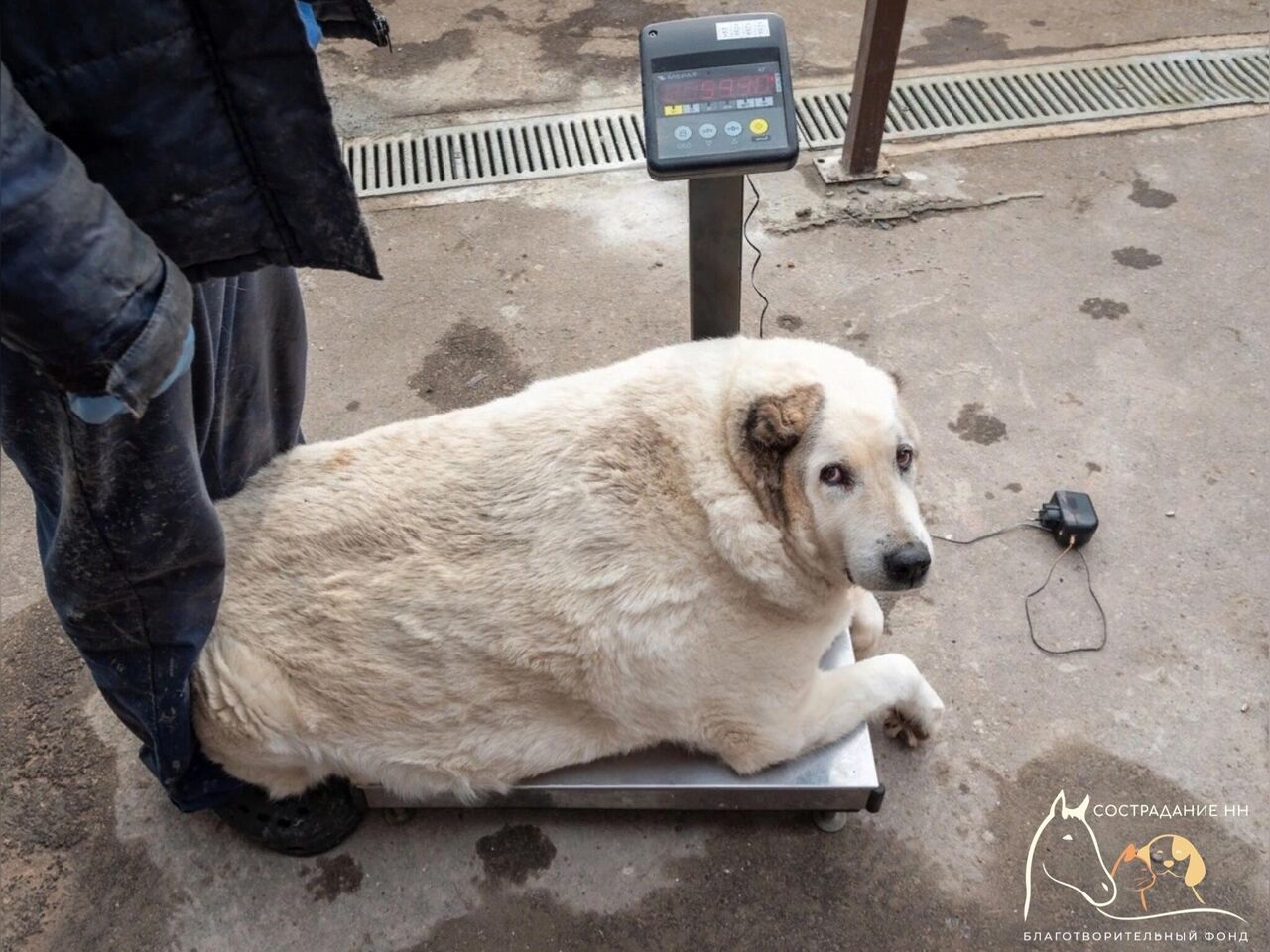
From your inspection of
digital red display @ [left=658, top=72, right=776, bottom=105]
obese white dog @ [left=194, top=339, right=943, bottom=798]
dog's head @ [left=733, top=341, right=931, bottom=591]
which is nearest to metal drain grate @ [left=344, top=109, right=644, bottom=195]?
digital red display @ [left=658, top=72, right=776, bottom=105]

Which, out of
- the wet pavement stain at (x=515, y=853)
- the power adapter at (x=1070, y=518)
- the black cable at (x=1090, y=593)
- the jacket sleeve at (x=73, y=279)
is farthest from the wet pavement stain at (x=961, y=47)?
the jacket sleeve at (x=73, y=279)

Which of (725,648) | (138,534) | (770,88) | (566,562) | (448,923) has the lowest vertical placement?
(448,923)

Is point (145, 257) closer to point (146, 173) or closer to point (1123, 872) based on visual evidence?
point (146, 173)

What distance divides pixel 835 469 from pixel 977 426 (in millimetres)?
1690

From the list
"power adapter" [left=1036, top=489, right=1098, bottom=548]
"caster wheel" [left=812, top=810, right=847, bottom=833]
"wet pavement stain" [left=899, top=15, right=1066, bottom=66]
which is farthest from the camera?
"wet pavement stain" [left=899, top=15, right=1066, bottom=66]

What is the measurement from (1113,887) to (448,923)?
1714mm

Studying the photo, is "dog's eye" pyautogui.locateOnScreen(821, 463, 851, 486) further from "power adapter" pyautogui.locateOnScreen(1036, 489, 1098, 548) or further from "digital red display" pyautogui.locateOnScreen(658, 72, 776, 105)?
"power adapter" pyautogui.locateOnScreen(1036, 489, 1098, 548)

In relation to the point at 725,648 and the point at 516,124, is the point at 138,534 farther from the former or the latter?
the point at 516,124

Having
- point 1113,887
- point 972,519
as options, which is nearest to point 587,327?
point 972,519

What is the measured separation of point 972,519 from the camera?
130 inches

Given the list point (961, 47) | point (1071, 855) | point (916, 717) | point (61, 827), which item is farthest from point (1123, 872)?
point (961, 47)

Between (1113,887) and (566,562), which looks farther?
(1113,887)

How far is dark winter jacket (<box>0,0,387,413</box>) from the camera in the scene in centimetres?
129

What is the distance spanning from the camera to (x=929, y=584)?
10.4 ft
